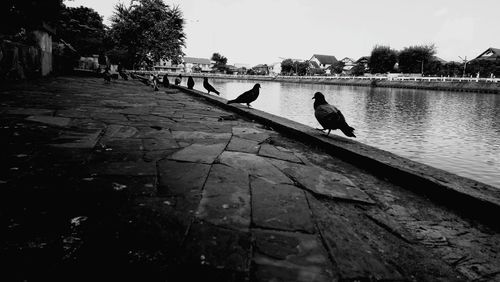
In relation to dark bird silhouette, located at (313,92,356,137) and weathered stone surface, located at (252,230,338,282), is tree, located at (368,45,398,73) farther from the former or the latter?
weathered stone surface, located at (252,230,338,282)

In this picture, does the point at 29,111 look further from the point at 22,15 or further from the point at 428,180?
the point at 22,15

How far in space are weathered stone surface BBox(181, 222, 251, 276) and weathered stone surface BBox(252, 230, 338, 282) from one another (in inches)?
2.1

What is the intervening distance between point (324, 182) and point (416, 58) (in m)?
72.3

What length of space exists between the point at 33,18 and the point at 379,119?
12492 mm

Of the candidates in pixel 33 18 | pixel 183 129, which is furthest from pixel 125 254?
pixel 33 18

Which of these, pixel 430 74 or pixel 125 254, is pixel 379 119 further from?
pixel 430 74

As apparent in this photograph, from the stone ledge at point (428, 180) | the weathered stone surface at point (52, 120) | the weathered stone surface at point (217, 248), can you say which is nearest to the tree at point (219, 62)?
the weathered stone surface at point (52, 120)

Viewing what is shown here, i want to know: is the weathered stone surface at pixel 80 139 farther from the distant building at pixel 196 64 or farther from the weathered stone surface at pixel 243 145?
the distant building at pixel 196 64

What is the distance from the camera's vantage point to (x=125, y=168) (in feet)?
7.31

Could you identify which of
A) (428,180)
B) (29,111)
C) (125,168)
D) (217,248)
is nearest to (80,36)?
(29,111)

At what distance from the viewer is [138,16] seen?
30.5m

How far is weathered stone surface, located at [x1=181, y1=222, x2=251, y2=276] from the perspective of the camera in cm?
121

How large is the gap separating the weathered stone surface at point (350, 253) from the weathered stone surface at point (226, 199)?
0.42m

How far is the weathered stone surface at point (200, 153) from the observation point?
8.55 ft
